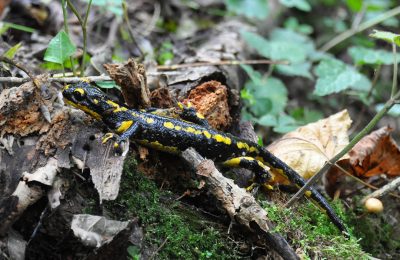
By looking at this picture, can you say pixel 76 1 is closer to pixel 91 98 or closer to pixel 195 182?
pixel 91 98

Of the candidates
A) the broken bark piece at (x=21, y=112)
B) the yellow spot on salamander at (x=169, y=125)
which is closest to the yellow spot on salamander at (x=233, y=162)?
the yellow spot on salamander at (x=169, y=125)

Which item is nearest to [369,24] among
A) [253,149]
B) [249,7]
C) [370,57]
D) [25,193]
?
[370,57]

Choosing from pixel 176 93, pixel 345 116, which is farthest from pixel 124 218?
pixel 345 116

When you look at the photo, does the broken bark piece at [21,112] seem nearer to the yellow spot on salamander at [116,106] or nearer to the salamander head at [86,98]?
the salamander head at [86,98]

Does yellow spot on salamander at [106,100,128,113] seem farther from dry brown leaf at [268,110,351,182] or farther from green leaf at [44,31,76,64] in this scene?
dry brown leaf at [268,110,351,182]

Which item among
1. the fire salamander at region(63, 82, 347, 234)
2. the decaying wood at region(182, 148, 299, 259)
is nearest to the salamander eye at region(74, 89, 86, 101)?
the fire salamander at region(63, 82, 347, 234)

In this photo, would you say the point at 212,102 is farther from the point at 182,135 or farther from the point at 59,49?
the point at 59,49
